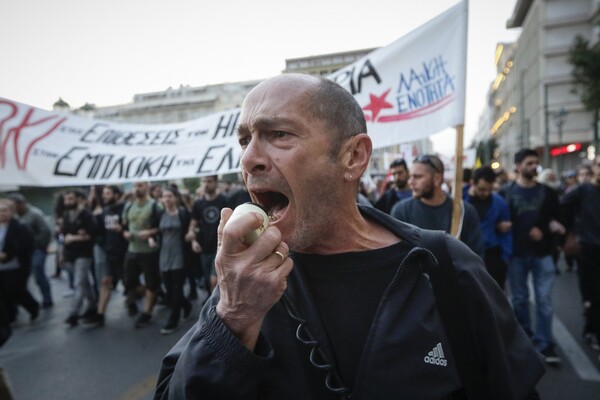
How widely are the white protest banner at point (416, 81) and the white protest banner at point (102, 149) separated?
1483 mm

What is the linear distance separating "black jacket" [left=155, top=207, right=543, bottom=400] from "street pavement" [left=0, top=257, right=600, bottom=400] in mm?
2918

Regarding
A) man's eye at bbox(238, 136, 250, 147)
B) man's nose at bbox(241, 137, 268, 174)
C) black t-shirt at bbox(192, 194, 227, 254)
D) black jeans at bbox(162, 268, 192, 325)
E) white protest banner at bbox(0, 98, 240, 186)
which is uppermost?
white protest banner at bbox(0, 98, 240, 186)

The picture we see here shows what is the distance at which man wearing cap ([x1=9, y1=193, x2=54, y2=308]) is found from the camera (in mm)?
7648

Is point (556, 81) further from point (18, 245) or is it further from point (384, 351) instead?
point (384, 351)

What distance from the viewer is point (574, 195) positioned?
4.73 m

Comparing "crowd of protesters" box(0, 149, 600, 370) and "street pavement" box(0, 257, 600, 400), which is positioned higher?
"crowd of protesters" box(0, 149, 600, 370)

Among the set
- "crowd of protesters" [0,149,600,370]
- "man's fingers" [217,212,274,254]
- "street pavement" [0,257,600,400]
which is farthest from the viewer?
"crowd of protesters" [0,149,600,370]

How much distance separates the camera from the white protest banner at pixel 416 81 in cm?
348

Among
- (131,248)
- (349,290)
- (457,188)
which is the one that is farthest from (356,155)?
(131,248)

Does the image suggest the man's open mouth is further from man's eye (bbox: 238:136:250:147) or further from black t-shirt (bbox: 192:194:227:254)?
black t-shirt (bbox: 192:194:227:254)

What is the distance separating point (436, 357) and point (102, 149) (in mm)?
4539

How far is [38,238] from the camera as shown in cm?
781

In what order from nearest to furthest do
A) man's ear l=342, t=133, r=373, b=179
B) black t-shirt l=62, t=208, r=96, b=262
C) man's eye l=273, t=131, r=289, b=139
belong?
man's eye l=273, t=131, r=289, b=139 → man's ear l=342, t=133, r=373, b=179 → black t-shirt l=62, t=208, r=96, b=262

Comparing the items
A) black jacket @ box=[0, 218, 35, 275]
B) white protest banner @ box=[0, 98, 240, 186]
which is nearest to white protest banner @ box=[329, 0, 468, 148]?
white protest banner @ box=[0, 98, 240, 186]
